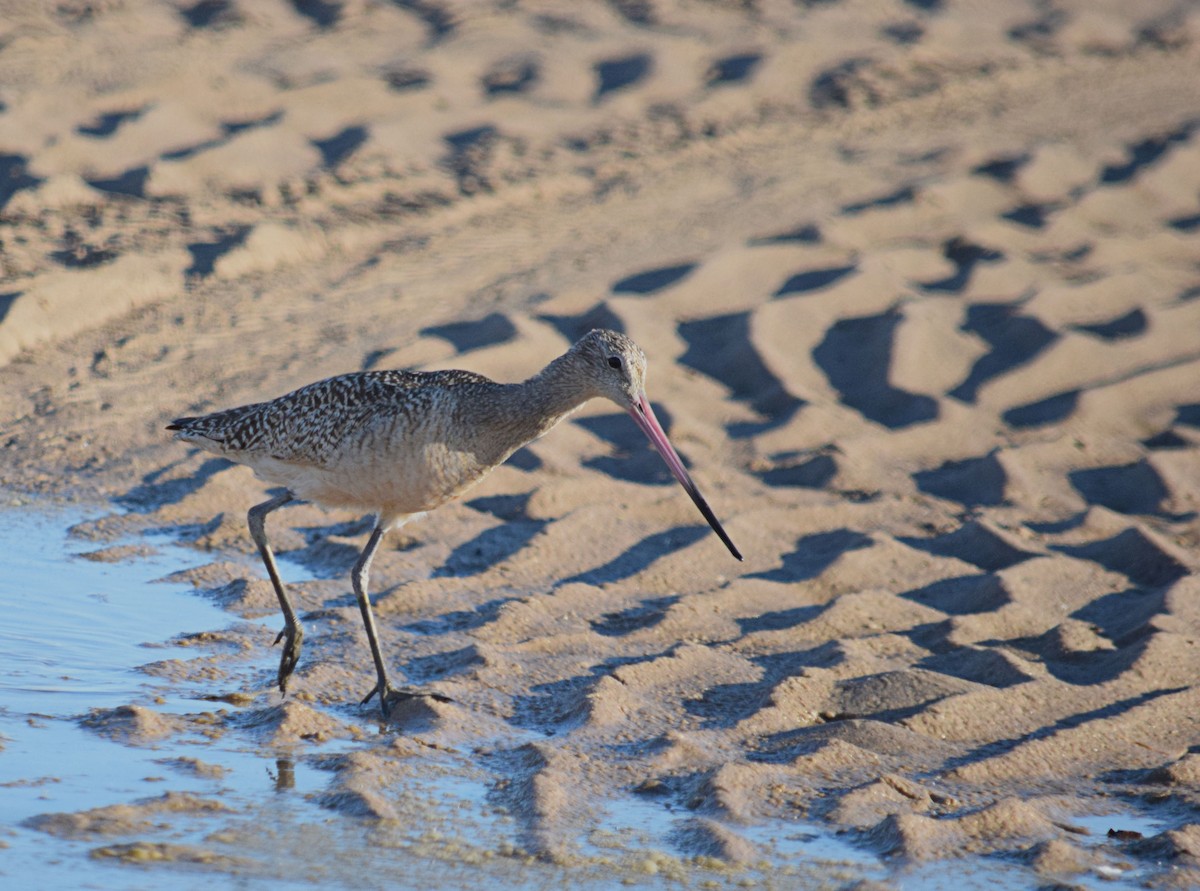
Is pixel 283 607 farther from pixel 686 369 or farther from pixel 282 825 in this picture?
pixel 686 369

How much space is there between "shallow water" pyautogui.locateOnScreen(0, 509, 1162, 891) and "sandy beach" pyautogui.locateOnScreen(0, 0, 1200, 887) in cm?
6

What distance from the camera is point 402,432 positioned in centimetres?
541

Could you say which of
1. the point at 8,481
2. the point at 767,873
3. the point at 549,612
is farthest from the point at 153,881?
the point at 8,481

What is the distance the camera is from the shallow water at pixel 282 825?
397 cm

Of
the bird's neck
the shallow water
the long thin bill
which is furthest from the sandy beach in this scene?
the bird's neck

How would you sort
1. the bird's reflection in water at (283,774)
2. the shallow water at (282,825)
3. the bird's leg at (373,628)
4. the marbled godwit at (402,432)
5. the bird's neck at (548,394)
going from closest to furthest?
1. the shallow water at (282,825)
2. the bird's reflection in water at (283,774)
3. the bird's leg at (373,628)
4. the marbled godwit at (402,432)
5. the bird's neck at (548,394)

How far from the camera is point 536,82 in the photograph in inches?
466

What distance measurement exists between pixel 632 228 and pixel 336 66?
9.57ft

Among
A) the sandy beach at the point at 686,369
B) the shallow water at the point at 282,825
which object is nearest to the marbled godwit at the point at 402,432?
the sandy beach at the point at 686,369

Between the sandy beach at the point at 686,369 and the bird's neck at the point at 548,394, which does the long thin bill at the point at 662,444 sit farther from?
the sandy beach at the point at 686,369

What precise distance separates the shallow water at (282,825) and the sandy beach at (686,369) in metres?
0.06

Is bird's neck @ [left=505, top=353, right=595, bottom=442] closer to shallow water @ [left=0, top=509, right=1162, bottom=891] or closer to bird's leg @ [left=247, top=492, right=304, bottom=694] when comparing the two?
bird's leg @ [left=247, top=492, right=304, bottom=694]

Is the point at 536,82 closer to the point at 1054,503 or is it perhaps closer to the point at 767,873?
the point at 1054,503

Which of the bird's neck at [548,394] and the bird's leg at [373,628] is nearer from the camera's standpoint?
the bird's leg at [373,628]
